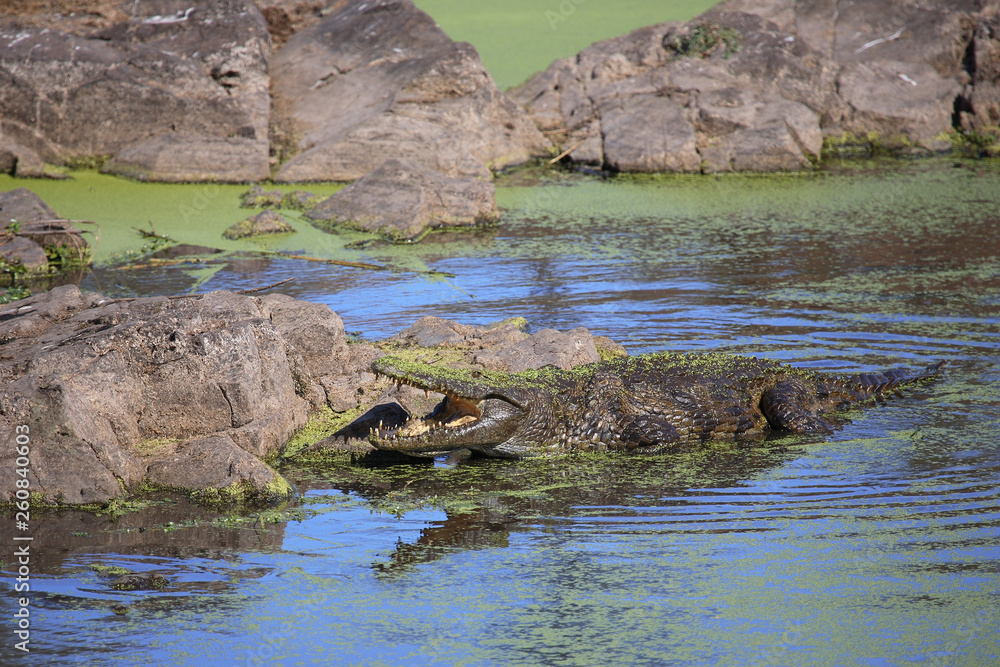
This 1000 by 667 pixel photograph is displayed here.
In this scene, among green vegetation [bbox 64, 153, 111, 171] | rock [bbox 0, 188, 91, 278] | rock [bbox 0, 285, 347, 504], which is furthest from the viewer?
green vegetation [bbox 64, 153, 111, 171]

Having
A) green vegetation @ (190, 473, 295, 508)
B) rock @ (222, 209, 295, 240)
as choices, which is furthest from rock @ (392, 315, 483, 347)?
rock @ (222, 209, 295, 240)

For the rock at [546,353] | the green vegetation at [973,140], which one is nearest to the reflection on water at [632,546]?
the rock at [546,353]

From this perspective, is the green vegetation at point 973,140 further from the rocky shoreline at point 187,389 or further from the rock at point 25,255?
the rock at point 25,255

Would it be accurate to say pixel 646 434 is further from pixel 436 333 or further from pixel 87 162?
pixel 87 162

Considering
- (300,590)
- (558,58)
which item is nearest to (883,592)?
(300,590)

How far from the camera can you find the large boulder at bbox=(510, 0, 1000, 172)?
13492 millimetres

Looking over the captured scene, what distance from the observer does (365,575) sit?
3832mm

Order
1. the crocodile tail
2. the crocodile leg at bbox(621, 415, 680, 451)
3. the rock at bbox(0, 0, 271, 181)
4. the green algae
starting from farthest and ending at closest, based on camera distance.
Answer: the rock at bbox(0, 0, 271, 181) → the green algae → the crocodile tail → the crocodile leg at bbox(621, 415, 680, 451)

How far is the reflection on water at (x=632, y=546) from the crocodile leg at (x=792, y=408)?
0.39 ft

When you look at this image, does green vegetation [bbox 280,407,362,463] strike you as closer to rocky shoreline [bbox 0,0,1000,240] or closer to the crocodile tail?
the crocodile tail

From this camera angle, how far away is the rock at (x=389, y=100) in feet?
40.3

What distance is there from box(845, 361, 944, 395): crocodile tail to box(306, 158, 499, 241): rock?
532 centimetres

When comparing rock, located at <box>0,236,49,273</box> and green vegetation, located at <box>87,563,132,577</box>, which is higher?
rock, located at <box>0,236,49,273</box>

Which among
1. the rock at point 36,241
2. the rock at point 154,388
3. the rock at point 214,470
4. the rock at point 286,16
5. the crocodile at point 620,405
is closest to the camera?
the rock at point 154,388
